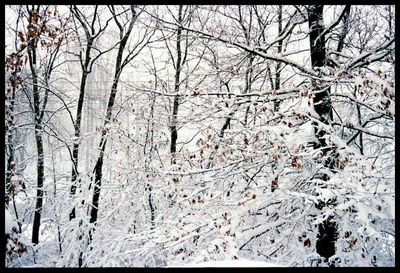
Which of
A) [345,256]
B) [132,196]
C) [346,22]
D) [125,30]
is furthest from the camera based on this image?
[125,30]

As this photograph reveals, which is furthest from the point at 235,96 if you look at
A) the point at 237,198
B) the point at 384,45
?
the point at 384,45

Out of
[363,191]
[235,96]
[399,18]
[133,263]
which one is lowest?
[133,263]

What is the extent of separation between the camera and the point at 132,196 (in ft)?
26.9

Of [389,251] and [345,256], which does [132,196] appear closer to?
[345,256]

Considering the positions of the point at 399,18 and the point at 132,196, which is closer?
the point at 399,18

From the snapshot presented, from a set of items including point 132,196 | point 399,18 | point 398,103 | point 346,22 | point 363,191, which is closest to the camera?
point 363,191

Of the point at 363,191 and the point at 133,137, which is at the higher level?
the point at 133,137

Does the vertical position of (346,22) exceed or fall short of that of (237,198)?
it exceeds it

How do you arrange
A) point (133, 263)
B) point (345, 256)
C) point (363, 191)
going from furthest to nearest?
point (133, 263)
point (345, 256)
point (363, 191)

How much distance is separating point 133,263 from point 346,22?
612 cm

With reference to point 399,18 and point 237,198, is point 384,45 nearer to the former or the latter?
point 399,18

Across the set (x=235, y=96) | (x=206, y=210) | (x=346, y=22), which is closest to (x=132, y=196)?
(x=206, y=210)

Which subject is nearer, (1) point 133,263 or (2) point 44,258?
(1) point 133,263

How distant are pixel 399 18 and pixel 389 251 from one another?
12.4ft
